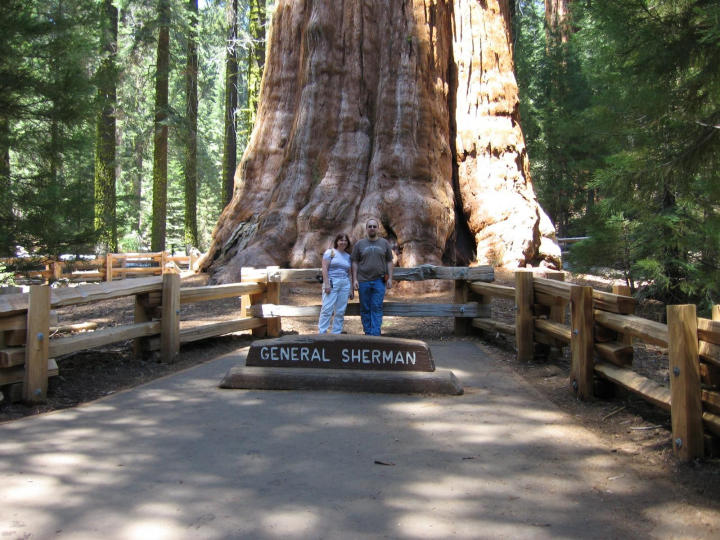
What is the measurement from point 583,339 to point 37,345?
17.0 ft

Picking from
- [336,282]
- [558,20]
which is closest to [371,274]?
[336,282]

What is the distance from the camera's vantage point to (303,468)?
13.5ft

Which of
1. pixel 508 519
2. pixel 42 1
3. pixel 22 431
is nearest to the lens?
pixel 508 519

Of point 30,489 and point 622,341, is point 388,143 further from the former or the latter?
point 30,489

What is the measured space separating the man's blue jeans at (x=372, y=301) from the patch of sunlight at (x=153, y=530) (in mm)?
6193

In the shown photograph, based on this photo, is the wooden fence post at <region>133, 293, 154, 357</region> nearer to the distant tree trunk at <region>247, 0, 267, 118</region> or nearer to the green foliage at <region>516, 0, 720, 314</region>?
the green foliage at <region>516, 0, 720, 314</region>

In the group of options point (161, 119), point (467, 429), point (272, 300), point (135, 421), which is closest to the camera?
point (467, 429)

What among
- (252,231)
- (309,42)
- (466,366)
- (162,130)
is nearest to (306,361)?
(466,366)

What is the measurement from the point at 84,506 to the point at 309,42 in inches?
497

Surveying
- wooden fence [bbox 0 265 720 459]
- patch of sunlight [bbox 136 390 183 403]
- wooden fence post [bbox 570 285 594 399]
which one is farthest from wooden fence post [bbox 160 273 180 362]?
wooden fence post [bbox 570 285 594 399]

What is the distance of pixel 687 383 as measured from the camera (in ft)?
13.6

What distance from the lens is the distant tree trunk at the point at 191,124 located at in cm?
2380

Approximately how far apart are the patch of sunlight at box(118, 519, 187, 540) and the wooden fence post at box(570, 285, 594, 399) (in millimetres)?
4248

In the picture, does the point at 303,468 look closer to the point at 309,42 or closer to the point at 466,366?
the point at 466,366
